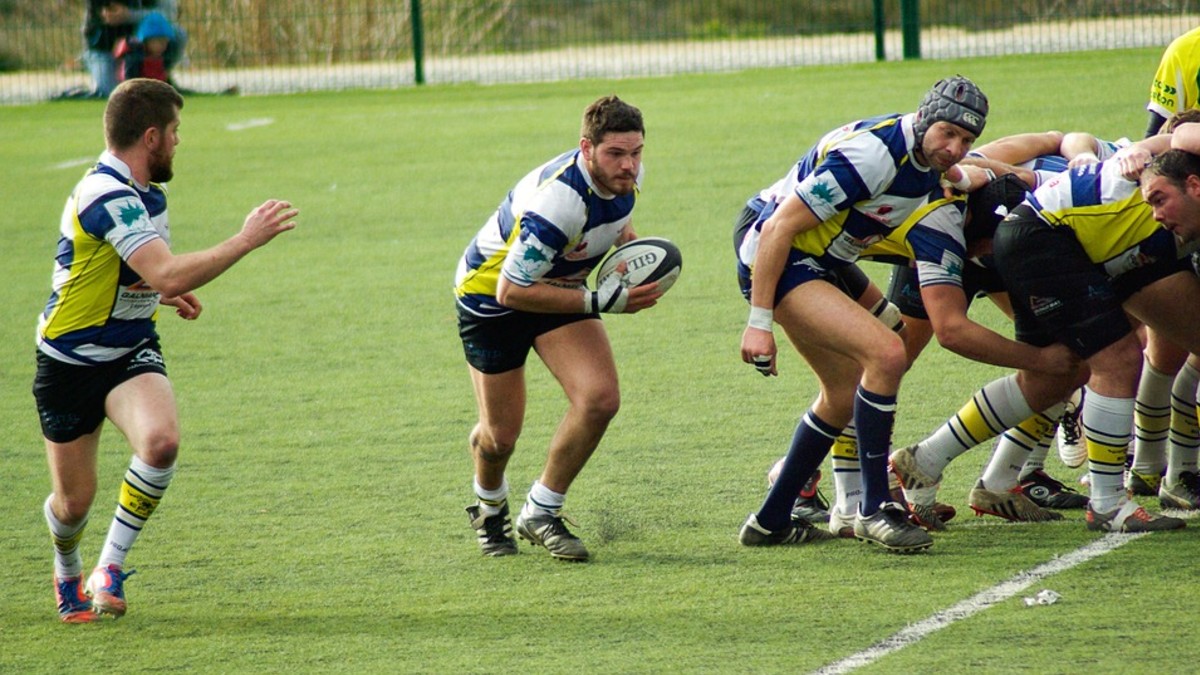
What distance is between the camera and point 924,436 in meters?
7.20

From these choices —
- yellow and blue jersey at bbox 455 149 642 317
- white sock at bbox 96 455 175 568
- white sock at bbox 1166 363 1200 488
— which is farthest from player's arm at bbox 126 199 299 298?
white sock at bbox 1166 363 1200 488

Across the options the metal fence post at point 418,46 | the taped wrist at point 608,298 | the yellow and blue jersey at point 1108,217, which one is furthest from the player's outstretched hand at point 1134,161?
the metal fence post at point 418,46

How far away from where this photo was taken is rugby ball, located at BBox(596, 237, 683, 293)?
5.83 meters

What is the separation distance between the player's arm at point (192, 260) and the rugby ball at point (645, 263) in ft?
4.10

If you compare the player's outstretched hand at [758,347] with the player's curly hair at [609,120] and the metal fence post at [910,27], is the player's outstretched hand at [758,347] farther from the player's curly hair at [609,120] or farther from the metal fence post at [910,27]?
the metal fence post at [910,27]

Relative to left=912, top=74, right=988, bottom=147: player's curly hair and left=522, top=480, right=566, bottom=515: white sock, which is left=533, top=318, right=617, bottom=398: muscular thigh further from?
left=912, top=74, right=988, bottom=147: player's curly hair

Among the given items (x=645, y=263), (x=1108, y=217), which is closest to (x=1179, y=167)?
(x=1108, y=217)

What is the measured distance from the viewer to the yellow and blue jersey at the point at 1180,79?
706 centimetres

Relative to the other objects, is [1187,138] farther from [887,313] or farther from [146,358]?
[146,358]

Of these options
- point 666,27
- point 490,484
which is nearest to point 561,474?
point 490,484

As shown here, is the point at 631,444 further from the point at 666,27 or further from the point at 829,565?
the point at 666,27

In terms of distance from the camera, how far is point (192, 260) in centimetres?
508

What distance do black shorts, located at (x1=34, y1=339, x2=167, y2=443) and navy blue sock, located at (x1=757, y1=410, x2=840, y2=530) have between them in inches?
87.1

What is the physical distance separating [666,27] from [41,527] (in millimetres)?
16023
